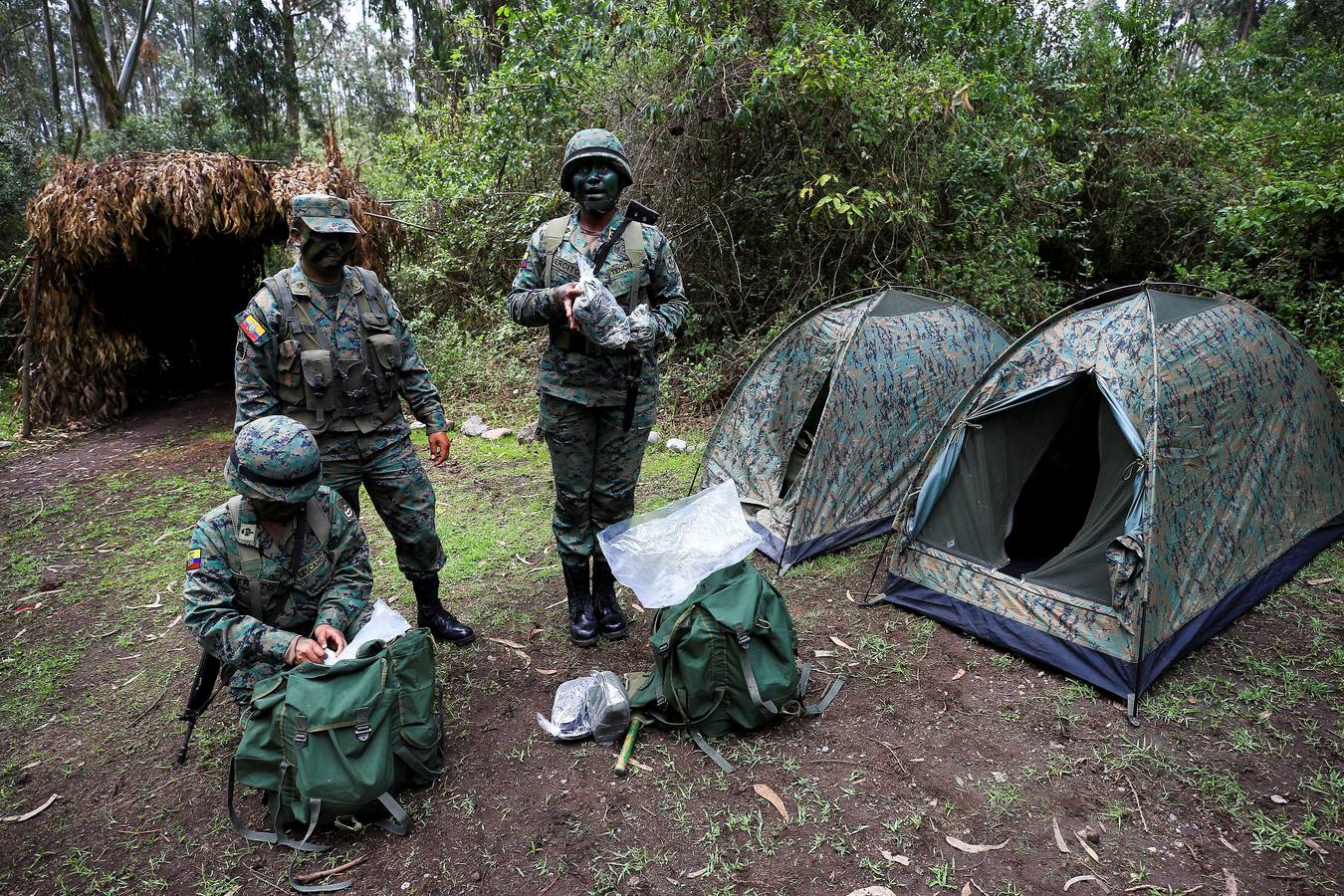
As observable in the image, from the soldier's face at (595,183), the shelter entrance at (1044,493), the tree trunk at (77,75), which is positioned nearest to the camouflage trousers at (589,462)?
the soldier's face at (595,183)

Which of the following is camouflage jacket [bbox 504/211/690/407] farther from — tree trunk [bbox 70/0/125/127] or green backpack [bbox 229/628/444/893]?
tree trunk [bbox 70/0/125/127]

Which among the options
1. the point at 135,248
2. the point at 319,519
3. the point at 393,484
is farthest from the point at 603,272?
the point at 135,248

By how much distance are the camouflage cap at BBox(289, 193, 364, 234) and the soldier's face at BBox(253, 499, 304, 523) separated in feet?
3.79

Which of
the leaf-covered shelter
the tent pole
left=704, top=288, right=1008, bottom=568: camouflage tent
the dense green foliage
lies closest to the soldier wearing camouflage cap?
left=704, top=288, right=1008, bottom=568: camouflage tent

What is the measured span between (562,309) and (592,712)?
1709 mm

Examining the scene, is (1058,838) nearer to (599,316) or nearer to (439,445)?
(599,316)

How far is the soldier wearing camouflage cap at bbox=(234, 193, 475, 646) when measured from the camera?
295cm

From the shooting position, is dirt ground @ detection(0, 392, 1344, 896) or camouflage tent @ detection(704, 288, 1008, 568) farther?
camouflage tent @ detection(704, 288, 1008, 568)

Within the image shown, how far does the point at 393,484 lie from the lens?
3.20 m

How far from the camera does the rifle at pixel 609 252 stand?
3.21m

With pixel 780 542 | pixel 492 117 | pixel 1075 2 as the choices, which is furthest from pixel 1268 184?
pixel 492 117

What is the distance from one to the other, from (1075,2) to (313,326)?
10167mm

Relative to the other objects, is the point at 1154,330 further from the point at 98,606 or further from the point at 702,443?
the point at 98,606

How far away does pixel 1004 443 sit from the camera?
4027 millimetres
